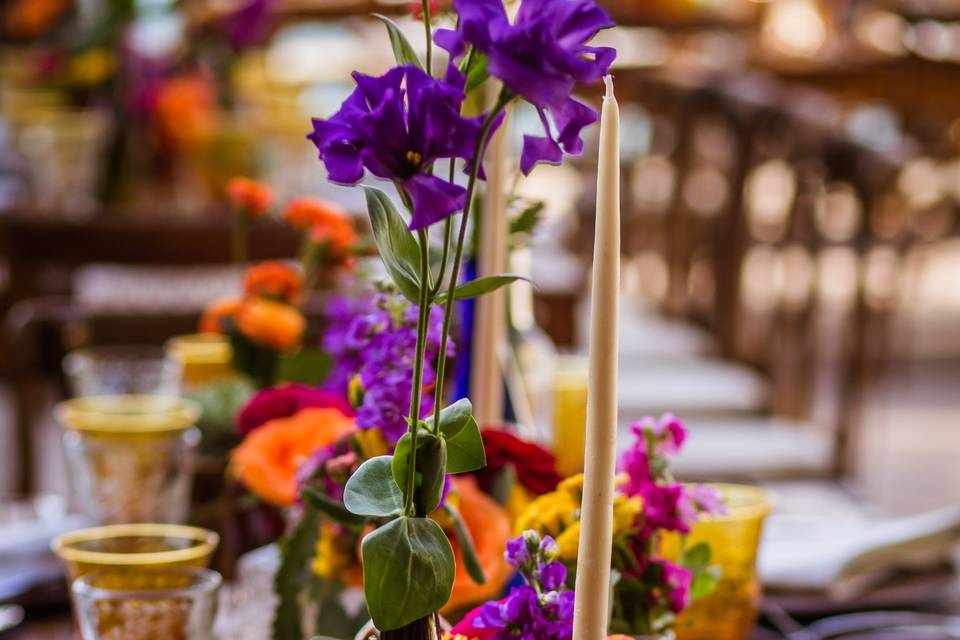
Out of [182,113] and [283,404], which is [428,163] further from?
[182,113]

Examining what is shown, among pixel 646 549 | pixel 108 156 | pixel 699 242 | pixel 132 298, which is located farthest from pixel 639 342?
pixel 646 549

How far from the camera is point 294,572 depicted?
2.31 ft

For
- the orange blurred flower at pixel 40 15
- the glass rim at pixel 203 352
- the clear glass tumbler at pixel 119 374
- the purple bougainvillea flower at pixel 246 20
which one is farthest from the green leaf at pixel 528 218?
the orange blurred flower at pixel 40 15

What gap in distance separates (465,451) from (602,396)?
73 mm

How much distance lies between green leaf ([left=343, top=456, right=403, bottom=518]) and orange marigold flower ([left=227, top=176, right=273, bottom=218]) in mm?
708

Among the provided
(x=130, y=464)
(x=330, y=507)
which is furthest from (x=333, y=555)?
(x=130, y=464)

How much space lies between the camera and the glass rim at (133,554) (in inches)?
26.8

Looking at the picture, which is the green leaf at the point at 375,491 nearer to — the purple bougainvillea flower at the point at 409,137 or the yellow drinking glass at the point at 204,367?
the purple bougainvillea flower at the point at 409,137

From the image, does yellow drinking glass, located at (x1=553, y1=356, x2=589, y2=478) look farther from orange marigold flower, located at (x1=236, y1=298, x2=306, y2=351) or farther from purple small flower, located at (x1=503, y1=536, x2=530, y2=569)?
purple small flower, located at (x1=503, y1=536, x2=530, y2=569)

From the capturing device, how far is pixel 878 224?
126 inches

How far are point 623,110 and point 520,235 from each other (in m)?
5.17

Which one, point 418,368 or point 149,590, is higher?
point 418,368

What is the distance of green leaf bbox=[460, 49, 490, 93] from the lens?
18.0 inches

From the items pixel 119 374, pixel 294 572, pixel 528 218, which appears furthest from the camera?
pixel 119 374
